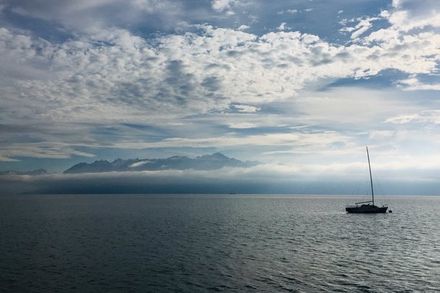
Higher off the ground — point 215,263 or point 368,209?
point 368,209

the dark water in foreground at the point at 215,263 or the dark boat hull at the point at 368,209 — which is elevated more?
the dark boat hull at the point at 368,209

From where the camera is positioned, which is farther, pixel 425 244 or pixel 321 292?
pixel 425 244

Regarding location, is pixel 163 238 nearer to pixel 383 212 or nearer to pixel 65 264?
pixel 65 264

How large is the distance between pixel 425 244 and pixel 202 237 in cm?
5335

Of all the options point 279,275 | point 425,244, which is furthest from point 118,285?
point 425,244

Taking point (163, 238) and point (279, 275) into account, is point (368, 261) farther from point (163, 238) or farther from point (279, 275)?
point (163, 238)

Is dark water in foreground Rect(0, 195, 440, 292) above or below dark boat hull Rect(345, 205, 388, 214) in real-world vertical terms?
below

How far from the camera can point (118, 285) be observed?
48938 millimetres

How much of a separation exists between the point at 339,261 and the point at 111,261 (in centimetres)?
3872

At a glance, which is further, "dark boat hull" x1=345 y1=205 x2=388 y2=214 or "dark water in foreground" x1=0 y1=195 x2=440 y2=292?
"dark boat hull" x1=345 y1=205 x2=388 y2=214

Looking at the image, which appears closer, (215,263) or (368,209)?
(215,263)

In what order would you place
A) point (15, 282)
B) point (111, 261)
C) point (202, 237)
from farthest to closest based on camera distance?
point (202, 237) < point (111, 261) < point (15, 282)

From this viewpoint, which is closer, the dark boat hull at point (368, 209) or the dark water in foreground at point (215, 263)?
the dark water in foreground at point (215, 263)

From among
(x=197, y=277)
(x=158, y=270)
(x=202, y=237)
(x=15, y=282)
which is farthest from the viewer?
(x=202, y=237)
